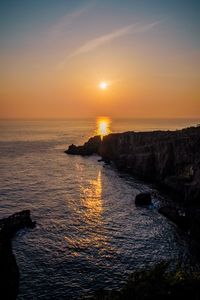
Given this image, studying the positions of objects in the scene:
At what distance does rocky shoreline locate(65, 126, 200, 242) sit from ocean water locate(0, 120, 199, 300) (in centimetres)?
326

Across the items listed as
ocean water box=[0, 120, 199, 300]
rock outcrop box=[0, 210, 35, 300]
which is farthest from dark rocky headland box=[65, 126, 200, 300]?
rock outcrop box=[0, 210, 35, 300]

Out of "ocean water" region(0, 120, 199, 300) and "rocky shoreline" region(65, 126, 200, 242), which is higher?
"rocky shoreline" region(65, 126, 200, 242)

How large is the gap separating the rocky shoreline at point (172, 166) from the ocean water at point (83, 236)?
3.26 meters

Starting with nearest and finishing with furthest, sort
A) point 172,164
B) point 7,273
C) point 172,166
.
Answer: point 7,273 → point 172,166 → point 172,164

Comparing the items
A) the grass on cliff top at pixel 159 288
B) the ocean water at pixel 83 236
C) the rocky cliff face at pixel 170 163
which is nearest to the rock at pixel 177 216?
the ocean water at pixel 83 236

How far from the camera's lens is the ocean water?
37.6 meters

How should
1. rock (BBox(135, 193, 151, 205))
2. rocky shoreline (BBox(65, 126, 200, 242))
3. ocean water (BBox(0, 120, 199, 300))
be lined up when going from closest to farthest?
ocean water (BBox(0, 120, 199, 300))
rocky shoreline (BBox(65, 126, 200, 242))
rock (BBox(135, 193, 151, 205))

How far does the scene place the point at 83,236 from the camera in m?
49.8

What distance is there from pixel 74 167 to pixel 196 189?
5361 centimetres

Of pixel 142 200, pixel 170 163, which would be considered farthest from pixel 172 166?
pixel 142 200

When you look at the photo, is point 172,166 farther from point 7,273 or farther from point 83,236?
point 7,273

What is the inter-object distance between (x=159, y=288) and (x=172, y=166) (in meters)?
68.4

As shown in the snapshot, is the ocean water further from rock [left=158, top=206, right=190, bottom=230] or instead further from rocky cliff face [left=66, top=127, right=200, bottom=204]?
rocky cliff face [left=66, top=127, right=200, bottom=204]

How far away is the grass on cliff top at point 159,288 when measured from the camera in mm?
19375
